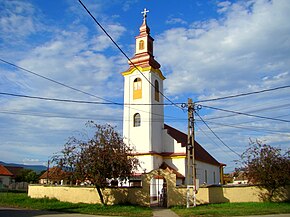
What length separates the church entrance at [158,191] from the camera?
81.8ft

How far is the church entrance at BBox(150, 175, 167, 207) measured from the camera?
81.8ft

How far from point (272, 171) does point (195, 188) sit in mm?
5635

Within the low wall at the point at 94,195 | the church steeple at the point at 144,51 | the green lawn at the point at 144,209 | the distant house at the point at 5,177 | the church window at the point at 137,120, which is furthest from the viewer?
the distant house at the point at 5,177

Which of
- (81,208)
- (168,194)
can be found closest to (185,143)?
(168,194)

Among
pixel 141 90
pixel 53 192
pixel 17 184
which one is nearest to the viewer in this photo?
pixel 53 192

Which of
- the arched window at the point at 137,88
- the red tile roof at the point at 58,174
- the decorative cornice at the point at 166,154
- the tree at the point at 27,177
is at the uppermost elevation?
the arched window at the point at 137,88

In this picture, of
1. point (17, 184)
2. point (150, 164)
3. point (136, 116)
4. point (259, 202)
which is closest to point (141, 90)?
point (136, 116)

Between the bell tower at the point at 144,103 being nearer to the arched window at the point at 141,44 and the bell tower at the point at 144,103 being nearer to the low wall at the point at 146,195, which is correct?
the arched window at the point at 141,44

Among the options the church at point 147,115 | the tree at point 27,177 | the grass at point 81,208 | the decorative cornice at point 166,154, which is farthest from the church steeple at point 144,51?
the tree at point 27,177

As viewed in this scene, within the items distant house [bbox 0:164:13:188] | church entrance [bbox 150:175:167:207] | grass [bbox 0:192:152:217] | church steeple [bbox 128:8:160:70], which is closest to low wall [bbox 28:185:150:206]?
grass [bbox 0:192:152:217]

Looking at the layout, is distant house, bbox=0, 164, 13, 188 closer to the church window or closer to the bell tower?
the bell tower

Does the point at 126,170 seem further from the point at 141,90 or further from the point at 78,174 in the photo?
the point at 141,90

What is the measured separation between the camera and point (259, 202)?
2512cm

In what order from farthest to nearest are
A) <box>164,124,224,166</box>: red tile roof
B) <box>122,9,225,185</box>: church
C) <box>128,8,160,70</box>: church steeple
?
1. <box>164,124,224,166</box>: red tile roof
2. <box>128,8,160,70</box>: church steeple
3. <box>122,9,225,185</box>: church
